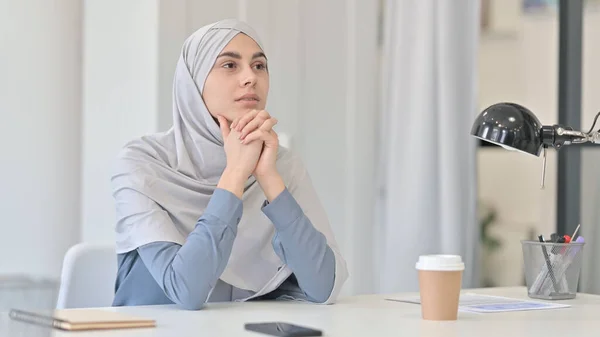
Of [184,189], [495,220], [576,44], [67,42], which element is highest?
[576,44]

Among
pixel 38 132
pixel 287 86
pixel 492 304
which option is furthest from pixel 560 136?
pixel 287 86

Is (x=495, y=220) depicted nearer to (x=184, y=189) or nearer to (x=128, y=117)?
(x=128, y=117)

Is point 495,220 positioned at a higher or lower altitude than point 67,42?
lower

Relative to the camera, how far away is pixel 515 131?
4.81 ft

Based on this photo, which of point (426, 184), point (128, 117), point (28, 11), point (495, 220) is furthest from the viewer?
point (495, 220)

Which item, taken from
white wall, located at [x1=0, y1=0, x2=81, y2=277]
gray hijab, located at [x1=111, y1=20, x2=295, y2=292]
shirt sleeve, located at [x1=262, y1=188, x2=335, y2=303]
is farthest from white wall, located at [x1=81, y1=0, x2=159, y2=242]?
white wall, located at [x1=0, y1=0, x2=81, y2=277]

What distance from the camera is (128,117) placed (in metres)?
2.73

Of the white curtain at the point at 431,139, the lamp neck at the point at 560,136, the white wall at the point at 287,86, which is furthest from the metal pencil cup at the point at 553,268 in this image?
the white wall at the point at 287,86

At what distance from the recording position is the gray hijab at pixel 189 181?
159cm

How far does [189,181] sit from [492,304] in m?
0.66

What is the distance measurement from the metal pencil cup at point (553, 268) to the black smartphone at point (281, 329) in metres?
0.80

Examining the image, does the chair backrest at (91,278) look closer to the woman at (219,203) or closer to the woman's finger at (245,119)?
the woman at (219,203)

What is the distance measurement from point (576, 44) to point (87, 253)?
81.5 inches

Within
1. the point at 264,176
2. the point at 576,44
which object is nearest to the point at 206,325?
the point at 264,176
